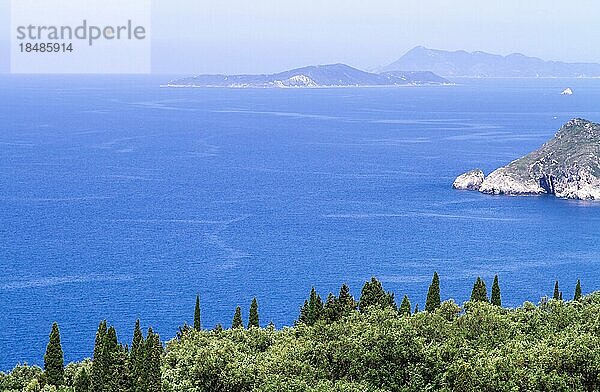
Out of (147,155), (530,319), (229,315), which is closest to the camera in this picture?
(530,319)

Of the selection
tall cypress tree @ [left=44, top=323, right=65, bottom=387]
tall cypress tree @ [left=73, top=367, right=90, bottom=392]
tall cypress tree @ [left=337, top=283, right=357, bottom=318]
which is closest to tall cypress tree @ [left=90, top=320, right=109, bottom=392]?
tall cypress tree @ [left=73, top=367, right=90, bottom=392]

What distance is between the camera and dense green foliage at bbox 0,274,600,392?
30125 mm

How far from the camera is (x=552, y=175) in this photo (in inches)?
5300

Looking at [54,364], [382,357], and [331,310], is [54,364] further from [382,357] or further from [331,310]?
[382,357]

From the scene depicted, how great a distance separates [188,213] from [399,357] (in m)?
83.6

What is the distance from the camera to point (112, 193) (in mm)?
125688

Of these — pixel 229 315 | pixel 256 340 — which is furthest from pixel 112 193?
pixel 256 340

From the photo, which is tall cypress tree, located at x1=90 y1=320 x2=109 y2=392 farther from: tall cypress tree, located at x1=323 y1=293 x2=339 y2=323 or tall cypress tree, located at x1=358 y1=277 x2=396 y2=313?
tall cypress tree, located at x1=358 y1=277 x2=396 y2=313

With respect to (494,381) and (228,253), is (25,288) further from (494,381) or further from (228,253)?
(494,381)

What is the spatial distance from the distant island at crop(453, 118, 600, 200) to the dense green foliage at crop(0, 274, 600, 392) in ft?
307

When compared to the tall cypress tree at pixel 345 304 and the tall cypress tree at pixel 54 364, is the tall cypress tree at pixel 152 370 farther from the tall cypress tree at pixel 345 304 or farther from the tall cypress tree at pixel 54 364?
the tall cypress tree at pixel 345 304

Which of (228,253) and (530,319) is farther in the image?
(228,253)

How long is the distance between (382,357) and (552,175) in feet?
358

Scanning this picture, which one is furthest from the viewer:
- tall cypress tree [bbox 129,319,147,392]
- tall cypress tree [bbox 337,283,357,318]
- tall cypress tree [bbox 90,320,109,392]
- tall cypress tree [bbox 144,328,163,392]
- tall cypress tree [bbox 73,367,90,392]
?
→ tall cypress tree [bbox 337,283,357,318]
